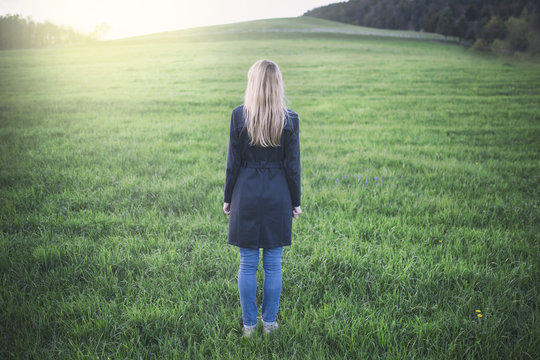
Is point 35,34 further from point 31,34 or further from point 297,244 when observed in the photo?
point 297,244

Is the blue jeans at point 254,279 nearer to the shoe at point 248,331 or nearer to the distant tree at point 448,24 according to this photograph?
the shoe at point 248,331

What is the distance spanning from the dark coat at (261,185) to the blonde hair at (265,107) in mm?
89

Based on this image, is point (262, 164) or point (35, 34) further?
point (35, 34)

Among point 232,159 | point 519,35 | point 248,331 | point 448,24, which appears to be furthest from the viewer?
point 448,24

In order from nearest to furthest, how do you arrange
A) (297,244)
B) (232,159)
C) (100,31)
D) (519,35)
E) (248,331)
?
(232,159) < (248,331) < (297,244) < (519,35) < (100,31)

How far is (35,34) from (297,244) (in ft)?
180

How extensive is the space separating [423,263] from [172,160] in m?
5.24

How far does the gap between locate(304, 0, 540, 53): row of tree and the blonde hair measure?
49.2 metres

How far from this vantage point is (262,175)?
8.25 ft

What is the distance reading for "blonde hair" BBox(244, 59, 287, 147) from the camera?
241cm

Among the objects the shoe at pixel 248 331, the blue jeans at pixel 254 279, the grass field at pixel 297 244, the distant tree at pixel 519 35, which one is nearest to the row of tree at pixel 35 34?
the grass field at pixel 297 244

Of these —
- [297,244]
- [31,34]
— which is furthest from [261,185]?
[31,34]

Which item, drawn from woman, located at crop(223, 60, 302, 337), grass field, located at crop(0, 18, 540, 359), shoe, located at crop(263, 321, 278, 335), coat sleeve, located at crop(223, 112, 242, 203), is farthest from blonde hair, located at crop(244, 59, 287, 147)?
grass field, located at crop(0, 18, 540, 359)

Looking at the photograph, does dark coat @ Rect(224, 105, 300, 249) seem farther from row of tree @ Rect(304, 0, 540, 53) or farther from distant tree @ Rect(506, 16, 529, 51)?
distant tree @ Rect(506, 16, 529, 51)
